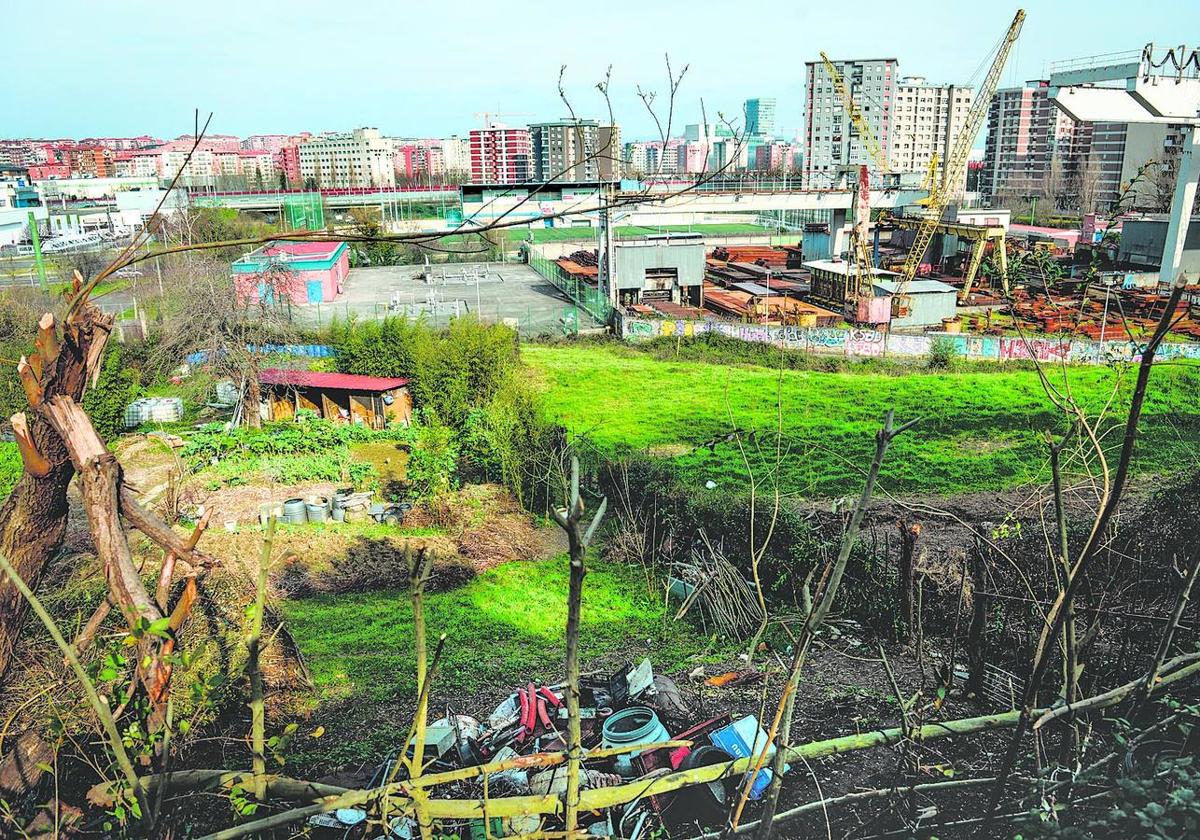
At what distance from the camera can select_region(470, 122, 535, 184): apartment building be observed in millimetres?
69875

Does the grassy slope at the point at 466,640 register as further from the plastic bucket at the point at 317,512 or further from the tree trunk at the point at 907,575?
the plastic bucket at the point at 317,512

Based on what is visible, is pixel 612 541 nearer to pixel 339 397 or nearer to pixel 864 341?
pixel 339 397

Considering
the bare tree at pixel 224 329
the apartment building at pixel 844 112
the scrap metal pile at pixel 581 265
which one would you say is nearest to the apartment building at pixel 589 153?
the bare tree at pixel 224 329

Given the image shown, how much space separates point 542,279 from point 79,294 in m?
31.6

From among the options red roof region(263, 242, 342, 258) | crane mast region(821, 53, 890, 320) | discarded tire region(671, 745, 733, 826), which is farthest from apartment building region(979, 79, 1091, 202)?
discarded tire region(671, 745, 733, 826)

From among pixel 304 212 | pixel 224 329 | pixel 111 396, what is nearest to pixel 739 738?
pixel 111 396

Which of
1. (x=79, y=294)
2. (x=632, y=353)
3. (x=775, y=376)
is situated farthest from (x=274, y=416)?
(x=79, y=294)

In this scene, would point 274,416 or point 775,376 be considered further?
point 775,376

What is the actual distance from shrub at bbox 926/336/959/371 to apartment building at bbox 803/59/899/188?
6221 cm

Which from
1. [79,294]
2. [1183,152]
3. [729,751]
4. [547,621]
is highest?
[1183,152]

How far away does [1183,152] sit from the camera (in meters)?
25.3

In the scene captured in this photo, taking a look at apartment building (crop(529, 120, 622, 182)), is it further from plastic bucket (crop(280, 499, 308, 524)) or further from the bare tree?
the bare tree

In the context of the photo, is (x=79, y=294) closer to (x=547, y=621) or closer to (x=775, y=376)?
(x=547, y=621)

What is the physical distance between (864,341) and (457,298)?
13911 mm
